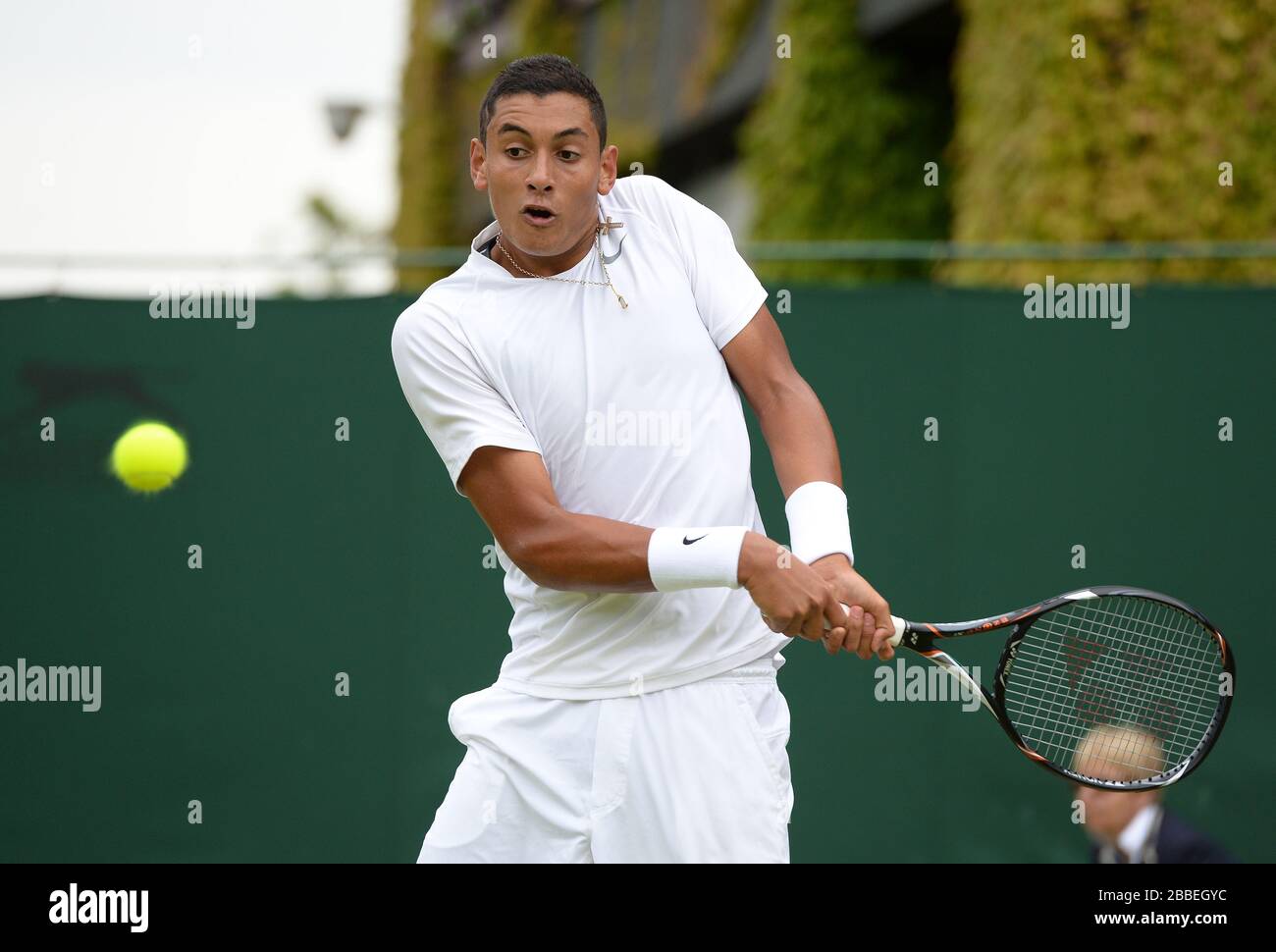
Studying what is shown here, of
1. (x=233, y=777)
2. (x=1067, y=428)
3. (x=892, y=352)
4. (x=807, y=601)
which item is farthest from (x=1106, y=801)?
(x=233, y=777)

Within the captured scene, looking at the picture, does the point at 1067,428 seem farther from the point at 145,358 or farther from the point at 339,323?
the point at 145,358

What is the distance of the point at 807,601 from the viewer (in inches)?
100

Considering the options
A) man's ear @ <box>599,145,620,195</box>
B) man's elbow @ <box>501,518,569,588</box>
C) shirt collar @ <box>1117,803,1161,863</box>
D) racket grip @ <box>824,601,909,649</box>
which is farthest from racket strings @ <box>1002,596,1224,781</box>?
man's ear @ <box>599,145,620,195</box>

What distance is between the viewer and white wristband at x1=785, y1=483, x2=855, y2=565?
8.90 feet

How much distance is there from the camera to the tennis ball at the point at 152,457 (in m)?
5.09

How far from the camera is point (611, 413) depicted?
277 cm

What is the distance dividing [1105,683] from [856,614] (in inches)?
50.4

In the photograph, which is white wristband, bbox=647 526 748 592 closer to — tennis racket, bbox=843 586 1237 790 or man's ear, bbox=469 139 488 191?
tennis racket, bbox=843 586 1237 790

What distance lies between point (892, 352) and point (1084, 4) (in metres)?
1.81

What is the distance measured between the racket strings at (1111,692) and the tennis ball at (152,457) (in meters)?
2.82

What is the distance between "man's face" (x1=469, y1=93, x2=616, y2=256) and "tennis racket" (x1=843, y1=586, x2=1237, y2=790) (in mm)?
964

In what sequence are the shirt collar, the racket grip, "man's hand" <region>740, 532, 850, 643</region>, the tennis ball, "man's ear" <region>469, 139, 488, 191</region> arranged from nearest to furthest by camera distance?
"man's hand" <region>740, 532, 850, 643</region>, the racket grip, "man's ear" <region>469, 139, 488, 191</region>, the shirt collar, the tennis ball

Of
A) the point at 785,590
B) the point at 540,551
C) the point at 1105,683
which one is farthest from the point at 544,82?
the point at 1105,683

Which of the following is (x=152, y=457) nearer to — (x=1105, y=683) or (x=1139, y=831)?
(x=1105, y=683)
